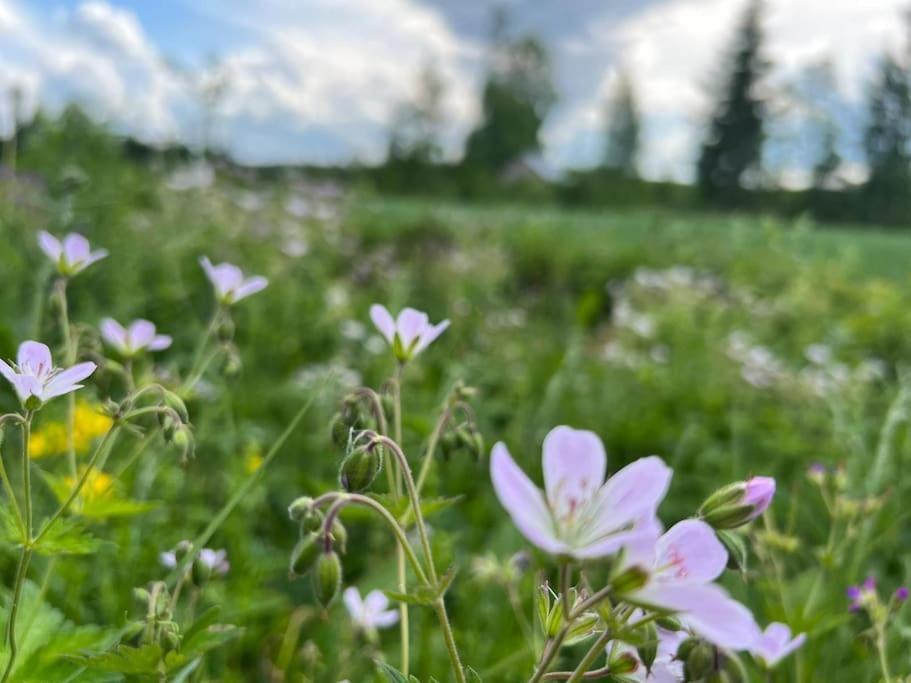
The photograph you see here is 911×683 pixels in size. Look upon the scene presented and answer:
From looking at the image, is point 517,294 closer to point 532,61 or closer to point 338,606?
point 338,606

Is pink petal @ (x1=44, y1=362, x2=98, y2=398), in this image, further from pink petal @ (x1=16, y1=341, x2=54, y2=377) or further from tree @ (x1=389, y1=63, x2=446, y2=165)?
tree @ (x1=389, y1=63, x2=446, y2=165)

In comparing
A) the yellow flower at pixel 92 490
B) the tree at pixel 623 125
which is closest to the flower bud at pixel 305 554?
the yellow flower at pixel 92 490

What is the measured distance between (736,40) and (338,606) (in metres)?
50.1

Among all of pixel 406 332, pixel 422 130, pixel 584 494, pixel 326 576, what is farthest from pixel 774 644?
pixel 422 130

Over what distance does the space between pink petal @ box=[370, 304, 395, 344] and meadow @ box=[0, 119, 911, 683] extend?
10cm

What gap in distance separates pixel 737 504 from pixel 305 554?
338mm

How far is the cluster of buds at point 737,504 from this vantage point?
62 cm

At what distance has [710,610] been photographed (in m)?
0.47

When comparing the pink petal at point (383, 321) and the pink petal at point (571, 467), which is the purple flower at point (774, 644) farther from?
the pink petal at point (383, 321)

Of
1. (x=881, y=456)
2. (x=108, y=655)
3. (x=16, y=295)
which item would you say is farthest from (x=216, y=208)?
(x=108, y=655)

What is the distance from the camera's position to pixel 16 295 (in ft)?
10.1

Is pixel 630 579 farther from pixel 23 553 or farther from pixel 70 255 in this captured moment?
pixel 70 255

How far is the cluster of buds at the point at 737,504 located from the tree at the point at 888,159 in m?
36.2

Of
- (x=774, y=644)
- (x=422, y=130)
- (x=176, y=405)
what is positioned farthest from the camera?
(x=422, y=130)
